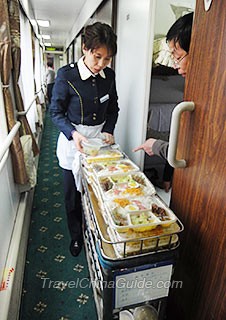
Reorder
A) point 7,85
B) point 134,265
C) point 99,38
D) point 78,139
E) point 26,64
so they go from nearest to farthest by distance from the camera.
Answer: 1. point 134,265
2. point 99,38
3. point 78,139
4. point 7,85
5. point 26,64

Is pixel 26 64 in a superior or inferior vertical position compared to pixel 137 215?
superior

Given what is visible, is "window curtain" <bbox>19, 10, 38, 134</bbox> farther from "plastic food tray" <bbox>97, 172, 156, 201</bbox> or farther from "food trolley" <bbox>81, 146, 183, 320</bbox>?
"food trolley" <bbox>81, 146, 183, 320</bbox>

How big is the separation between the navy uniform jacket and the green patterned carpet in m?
0.95

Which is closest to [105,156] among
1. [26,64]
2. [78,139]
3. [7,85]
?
[78,139]

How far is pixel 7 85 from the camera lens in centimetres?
163

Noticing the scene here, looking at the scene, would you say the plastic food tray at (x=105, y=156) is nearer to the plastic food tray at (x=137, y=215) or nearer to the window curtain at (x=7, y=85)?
the plastic food tray at (x=137, y=215)

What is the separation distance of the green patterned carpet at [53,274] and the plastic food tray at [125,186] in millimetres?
876

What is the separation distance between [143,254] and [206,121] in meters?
0.49

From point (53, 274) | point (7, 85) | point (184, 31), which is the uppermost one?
point (184, 31)

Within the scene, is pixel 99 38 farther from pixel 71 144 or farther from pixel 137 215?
pixel 137 215

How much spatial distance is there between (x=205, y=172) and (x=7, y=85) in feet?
4.68

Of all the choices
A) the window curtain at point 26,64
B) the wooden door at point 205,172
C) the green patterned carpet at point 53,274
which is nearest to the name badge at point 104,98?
the wooden door at point 205,172

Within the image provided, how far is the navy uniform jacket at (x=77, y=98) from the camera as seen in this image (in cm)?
144

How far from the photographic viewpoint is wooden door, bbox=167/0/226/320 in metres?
0.73
